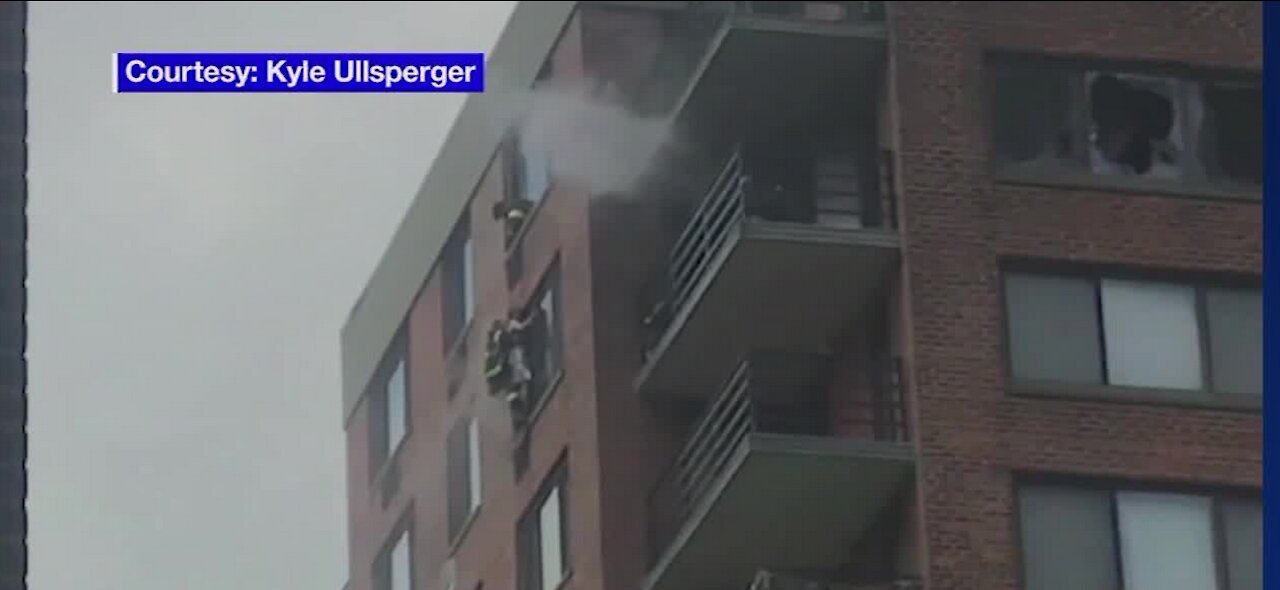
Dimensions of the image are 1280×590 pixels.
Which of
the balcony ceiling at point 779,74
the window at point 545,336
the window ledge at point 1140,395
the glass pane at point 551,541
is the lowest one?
the glass pane at point 551,541

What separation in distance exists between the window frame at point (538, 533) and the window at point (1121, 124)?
4.50 meters

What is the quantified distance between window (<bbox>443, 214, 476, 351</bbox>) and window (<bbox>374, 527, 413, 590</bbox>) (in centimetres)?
345

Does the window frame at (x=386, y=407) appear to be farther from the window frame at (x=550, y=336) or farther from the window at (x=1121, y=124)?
the window at (x=1121, y=124)

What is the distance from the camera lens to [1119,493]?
34.2 metres

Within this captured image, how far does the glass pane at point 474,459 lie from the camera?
38750mm

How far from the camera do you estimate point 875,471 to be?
34.2m

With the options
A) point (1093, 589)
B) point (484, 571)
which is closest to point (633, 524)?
point (484, 571)

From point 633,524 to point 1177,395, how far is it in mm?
4387

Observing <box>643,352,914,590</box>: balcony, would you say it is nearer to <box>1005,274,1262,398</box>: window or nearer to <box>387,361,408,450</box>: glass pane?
<box>1005,274,1262,398</box>: window

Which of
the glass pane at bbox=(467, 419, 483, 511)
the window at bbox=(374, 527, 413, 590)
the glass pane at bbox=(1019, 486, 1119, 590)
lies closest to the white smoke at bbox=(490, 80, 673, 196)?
the glass pane at bbox=(467, 419, 483, 511)

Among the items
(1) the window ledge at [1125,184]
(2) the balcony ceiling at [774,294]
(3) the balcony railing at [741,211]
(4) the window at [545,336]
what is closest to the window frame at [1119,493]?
(2) the balcony ceiling at [774,294]

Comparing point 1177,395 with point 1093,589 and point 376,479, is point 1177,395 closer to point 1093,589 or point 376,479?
point 1093,589

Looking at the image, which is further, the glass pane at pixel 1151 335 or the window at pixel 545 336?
the window at pixel 545 336

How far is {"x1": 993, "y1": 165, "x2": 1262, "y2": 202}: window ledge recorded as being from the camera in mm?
35719
